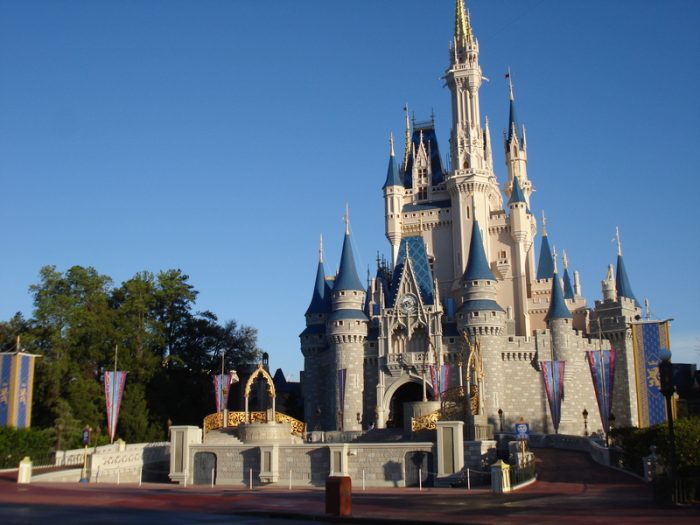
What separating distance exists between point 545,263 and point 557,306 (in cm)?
793

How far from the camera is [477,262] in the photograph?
177ft

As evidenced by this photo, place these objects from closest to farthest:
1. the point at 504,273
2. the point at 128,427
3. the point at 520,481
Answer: the point at 520,481, the point at 128,427, the point at 504,273

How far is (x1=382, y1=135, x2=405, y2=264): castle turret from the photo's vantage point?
61531 mm

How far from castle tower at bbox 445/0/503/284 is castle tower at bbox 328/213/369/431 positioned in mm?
8590

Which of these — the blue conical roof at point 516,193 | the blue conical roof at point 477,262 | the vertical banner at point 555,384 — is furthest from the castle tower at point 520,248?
the vertical banner at point 555,384

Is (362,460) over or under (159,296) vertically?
under

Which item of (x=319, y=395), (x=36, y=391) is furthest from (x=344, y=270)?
(x=36, y=391)

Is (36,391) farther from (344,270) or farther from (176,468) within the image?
(344,270)

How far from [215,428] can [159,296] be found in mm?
19185

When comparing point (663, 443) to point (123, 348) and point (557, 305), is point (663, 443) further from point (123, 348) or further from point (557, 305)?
point (123, 348)

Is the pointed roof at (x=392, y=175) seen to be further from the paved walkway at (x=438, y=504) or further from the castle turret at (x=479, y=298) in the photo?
the paved walkway at (x=438, y=504)

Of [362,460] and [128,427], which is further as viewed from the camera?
[128,427]

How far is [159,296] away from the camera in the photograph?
58375 mm

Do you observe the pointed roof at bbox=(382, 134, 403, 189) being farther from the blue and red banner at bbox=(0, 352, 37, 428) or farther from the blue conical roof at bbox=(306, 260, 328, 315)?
the blue and red banner at bbox=(0, 352, 37, 428)
